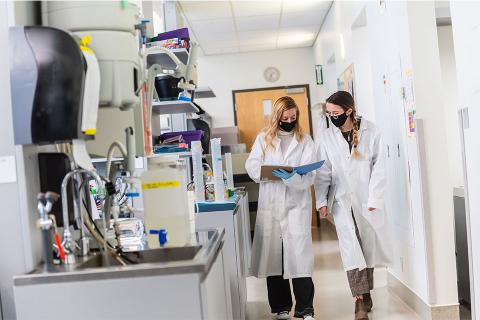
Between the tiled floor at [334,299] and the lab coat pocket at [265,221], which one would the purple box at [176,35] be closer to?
the lab coat pocket at [265,221]

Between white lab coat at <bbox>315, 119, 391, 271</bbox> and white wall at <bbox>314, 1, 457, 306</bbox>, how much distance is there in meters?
0.18

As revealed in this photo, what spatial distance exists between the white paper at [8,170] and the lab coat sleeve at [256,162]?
1874 mm

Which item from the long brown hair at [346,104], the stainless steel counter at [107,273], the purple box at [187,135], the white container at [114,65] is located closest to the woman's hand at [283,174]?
the long brown hair at [346,104]

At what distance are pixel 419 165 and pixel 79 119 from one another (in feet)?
7.32

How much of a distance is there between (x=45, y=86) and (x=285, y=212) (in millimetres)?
2097

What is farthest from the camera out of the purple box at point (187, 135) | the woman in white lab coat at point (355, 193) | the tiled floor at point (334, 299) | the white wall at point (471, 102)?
the purple box at point (187, 135)

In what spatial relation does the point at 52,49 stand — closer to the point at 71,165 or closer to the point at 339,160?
the point at 71,165

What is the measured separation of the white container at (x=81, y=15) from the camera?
1676 millimetres

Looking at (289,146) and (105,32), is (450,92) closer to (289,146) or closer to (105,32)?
(289,146)

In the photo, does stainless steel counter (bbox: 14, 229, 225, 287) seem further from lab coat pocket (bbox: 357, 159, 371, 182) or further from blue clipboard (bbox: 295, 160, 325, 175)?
lab coat pocket (bbox: 357, 159, 371, 182)

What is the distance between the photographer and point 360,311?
3.40 meters

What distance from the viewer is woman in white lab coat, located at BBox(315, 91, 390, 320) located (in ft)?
11.1

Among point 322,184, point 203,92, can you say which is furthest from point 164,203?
point 203,92

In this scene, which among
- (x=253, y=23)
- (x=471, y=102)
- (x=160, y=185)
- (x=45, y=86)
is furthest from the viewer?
(x=253, y=23)
